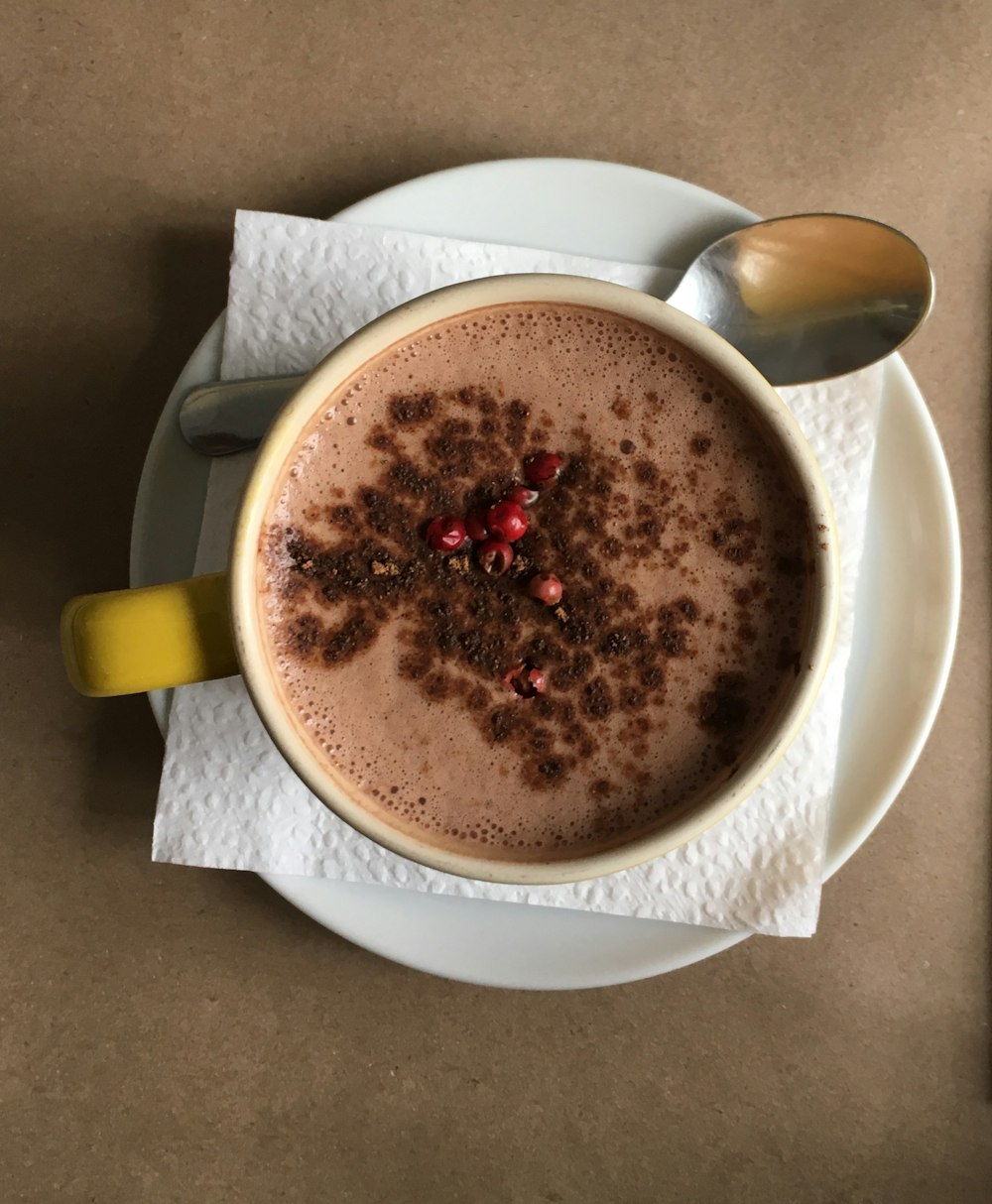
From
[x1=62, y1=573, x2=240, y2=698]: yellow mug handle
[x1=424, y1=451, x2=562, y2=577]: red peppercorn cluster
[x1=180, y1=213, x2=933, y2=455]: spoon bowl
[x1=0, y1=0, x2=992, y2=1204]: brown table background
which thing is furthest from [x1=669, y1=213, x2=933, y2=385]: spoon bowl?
[x1=62, y1=573, x2=240, y2=698]: yellow mug handle

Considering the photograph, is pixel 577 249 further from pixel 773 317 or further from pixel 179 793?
pixel 179 793

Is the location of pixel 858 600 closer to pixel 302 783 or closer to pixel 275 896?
pixel 302 783

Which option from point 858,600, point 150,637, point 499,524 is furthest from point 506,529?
point 858,600

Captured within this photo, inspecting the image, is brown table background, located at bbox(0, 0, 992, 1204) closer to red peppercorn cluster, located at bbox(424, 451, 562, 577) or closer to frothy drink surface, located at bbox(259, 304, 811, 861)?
frothy drink surface, located at bbox(259, 304, 811, 861)

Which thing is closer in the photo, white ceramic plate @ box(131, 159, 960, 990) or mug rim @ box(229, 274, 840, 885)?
mug rim @ box(229, 274, 840, 885)

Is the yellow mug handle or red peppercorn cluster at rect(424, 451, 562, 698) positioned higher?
red peppercorn cluster at rect(424, 451, 562, 698)

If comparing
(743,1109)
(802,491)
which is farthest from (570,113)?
(743,1109)

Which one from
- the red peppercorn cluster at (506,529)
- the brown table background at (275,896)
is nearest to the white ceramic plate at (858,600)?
the brown table background at (275,896)
